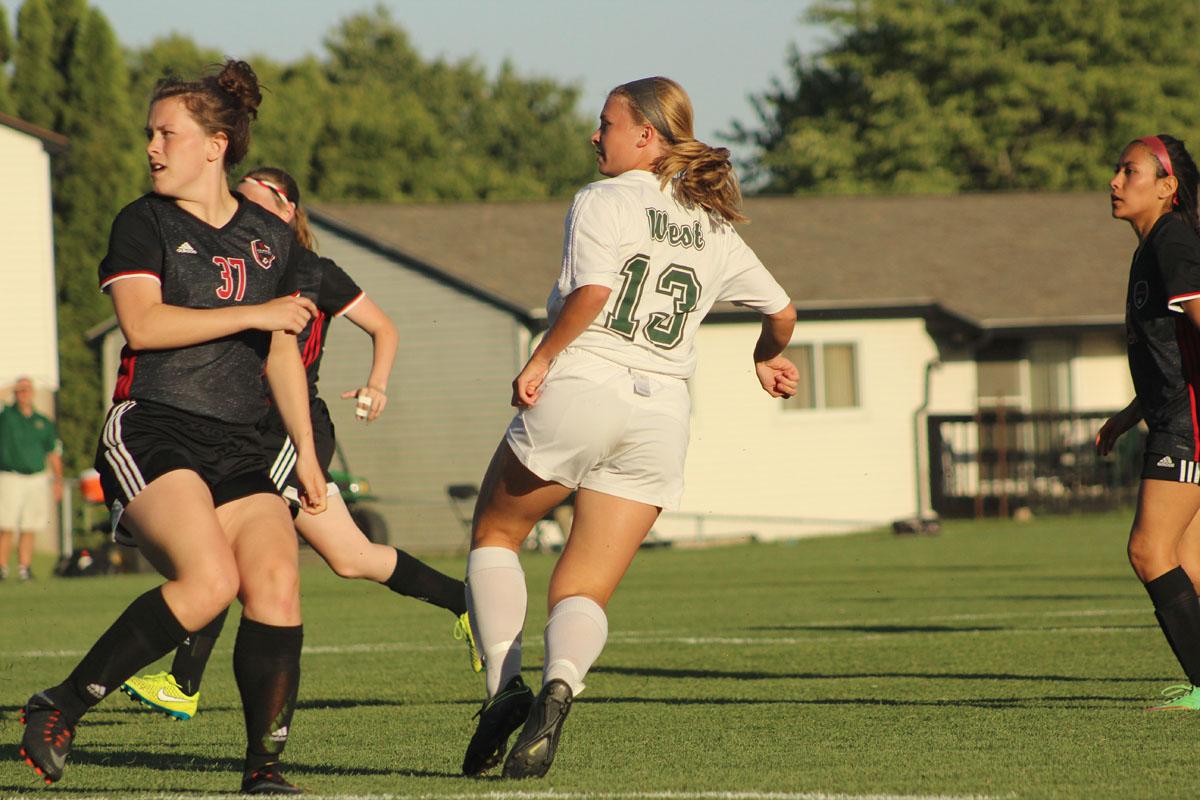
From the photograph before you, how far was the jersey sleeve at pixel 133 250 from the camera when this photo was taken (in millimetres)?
4926

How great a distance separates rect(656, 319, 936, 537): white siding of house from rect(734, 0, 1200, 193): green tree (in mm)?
21285

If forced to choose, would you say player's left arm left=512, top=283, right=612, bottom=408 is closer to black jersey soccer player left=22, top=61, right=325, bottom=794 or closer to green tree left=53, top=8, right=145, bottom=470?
black jersey soccer player left=22, top=61, right=325, bottom=794

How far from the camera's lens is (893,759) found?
5656 mm

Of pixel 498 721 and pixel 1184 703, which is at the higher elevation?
pixel 498 721

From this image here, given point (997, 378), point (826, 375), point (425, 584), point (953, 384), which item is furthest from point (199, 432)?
point (997, 378)

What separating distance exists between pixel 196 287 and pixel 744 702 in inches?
133

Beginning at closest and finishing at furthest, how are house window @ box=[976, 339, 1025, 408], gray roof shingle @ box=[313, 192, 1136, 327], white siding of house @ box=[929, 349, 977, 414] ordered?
1. gray roof shingle @ box=[313, 192, 1136, 327]
2. white siding of house @ box=[929, 349, 977, 414]
3. house window @ box=[976, 339, 1025, 408]

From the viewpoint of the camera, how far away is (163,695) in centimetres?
681

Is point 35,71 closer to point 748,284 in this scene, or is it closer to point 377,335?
point 377,335

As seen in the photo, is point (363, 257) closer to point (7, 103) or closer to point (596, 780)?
point (7, 103)

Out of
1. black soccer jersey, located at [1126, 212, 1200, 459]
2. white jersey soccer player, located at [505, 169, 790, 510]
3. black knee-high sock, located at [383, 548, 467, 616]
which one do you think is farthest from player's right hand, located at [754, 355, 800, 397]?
black knee-high sock, located at [383, 548, 467, 616]

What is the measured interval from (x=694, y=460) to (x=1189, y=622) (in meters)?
22.5

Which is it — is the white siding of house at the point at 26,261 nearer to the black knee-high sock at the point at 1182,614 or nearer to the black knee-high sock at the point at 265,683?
the black knee-high sock at the point at 1182,614

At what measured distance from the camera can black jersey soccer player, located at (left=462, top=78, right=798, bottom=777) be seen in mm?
5145
